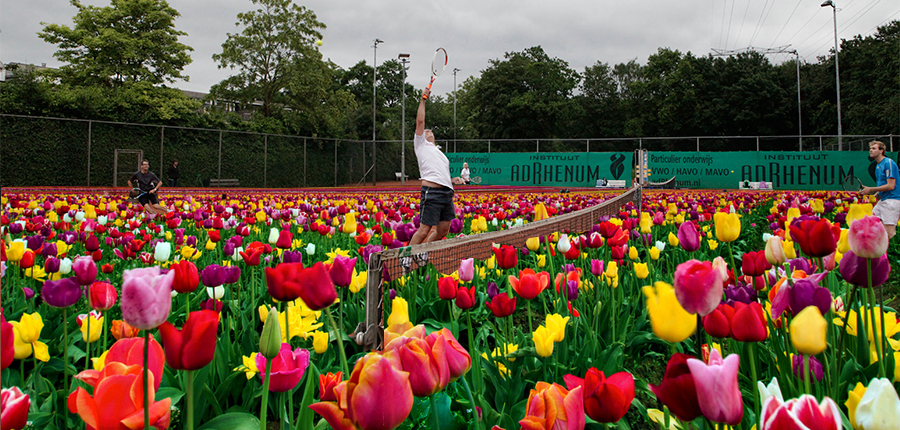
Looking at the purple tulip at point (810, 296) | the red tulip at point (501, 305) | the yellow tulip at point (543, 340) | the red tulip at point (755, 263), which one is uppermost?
the red tulip at point (755, 263)

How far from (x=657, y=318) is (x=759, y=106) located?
52.0 metres

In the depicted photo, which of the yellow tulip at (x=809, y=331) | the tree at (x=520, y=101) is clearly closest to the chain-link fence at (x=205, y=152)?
the tree at (x=520, y=101)

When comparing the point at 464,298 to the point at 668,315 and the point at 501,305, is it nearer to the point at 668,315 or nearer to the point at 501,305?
the point at 501,305

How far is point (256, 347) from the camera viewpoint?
2.15m

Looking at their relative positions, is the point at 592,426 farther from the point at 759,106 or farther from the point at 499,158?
the point at 759,106

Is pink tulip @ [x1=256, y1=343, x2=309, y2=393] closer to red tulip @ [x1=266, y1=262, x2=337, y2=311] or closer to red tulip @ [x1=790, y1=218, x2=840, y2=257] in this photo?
red tulip @ [x1=266, y1=262, x2=337, y2=311]

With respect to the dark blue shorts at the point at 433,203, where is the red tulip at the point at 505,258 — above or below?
below

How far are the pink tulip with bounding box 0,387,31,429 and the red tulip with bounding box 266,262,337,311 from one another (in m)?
0.39

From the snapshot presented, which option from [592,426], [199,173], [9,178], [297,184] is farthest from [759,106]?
[592,426]

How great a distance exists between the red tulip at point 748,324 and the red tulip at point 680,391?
0.33 m

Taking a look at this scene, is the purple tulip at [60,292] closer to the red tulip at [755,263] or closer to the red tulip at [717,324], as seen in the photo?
the red tulip at [717,324]

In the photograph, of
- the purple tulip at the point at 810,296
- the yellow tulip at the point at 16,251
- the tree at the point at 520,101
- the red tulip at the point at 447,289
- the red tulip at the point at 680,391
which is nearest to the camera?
the red tulip at the point at 680,391

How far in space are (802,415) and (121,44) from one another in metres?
37.1

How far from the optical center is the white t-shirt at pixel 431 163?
5.32m
